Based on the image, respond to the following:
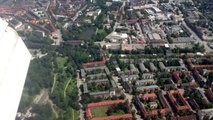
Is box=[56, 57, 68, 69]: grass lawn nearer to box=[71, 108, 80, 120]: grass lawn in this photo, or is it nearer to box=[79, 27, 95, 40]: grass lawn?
box=[79, 27, 95, 40]: grass lawn

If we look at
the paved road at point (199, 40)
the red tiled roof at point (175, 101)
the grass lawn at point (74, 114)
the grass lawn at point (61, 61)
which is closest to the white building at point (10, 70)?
the grass lawn at point (74, 114)

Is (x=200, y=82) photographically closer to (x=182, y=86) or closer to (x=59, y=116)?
(x=182, y=86)

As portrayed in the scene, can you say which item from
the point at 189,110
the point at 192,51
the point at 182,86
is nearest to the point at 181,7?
the point at 192,51

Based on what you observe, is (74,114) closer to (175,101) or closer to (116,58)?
(175,101)

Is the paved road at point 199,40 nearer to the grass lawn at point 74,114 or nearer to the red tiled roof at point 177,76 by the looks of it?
the red tiled roof at point 177,76

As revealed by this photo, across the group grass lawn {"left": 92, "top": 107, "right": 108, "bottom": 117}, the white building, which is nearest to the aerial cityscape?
grass lawn {"left": 92, "top": 107, "right": 108, "bottom": 117}
